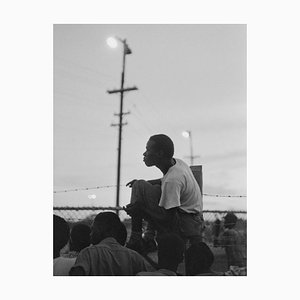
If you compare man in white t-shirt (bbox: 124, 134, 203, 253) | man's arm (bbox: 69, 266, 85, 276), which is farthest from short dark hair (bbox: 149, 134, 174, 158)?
man's arm (bbox: 69, 266, 85, 276)

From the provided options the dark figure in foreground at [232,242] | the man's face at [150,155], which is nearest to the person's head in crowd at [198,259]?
the dark figure in foreground at [232,242]

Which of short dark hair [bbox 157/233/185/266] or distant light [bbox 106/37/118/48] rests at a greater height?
distant light [bbox 106/37/118/48]

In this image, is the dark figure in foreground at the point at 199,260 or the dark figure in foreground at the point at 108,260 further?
the dark figure in foreground at the point at 199,260

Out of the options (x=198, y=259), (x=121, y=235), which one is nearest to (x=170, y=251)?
(x=198, y=259)

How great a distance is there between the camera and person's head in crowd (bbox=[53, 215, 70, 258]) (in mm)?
2966

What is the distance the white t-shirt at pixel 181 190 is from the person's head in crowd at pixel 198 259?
0.27 meters

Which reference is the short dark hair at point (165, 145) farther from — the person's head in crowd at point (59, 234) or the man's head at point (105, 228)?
the person's head in crowd at point (59, 234)

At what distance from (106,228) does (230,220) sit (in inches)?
38.0

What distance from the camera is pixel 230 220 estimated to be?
3.29m

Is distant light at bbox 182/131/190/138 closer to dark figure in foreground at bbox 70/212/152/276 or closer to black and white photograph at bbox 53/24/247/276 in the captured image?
black and white photograph at bbox 53/24/247/276

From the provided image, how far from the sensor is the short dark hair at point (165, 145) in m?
3.14
